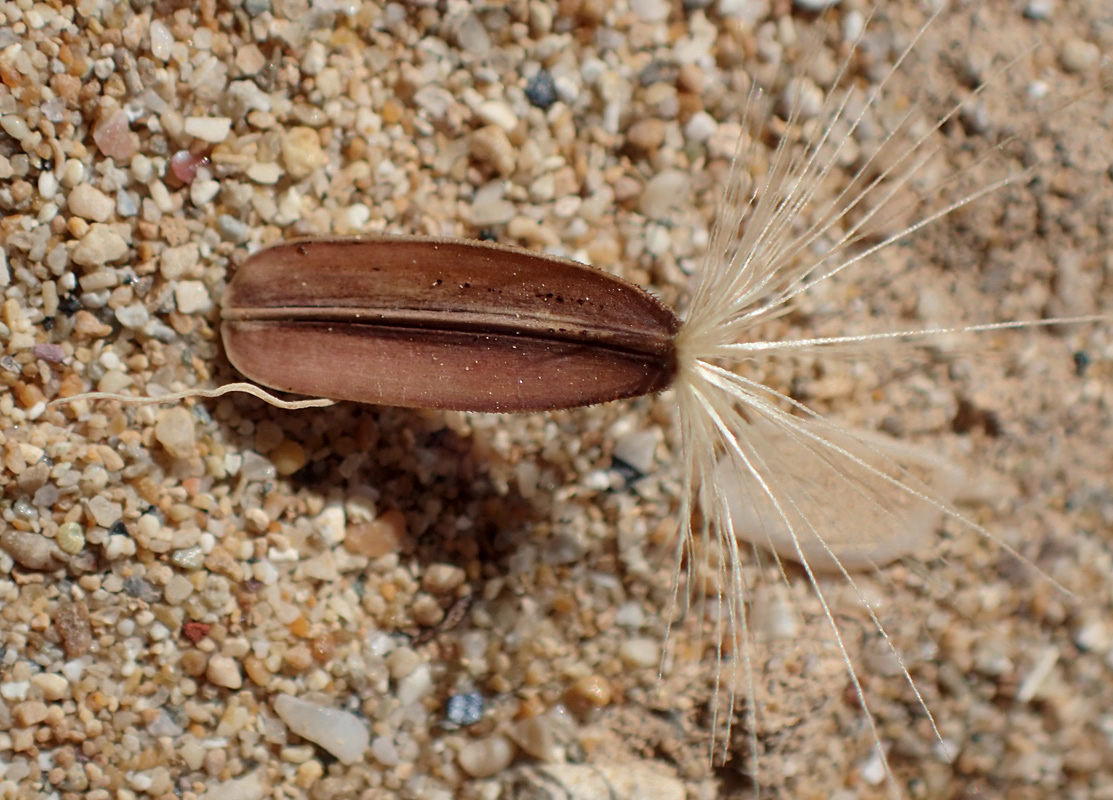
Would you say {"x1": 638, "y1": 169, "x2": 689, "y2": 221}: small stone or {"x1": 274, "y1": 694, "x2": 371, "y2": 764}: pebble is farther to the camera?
{"x1": 638, "y1": 169, "x2": 689, "y2": 221}: small stone

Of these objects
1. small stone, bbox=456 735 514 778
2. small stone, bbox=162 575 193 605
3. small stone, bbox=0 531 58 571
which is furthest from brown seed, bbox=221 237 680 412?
small stone, bbox=456 735 514 778

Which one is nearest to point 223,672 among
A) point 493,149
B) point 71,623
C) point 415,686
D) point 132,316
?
point 71,623

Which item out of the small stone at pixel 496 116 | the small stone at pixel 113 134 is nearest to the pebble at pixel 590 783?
the small stone at pixel 496 116

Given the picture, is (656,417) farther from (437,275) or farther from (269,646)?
(269,646)

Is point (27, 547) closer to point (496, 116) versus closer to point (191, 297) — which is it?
point (191, 297)

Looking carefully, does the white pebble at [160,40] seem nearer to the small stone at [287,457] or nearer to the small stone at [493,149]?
the small stone at [493,149]

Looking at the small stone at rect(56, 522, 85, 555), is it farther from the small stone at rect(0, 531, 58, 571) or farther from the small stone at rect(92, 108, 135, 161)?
the small stone at rect(92, 108, 135, 161)
